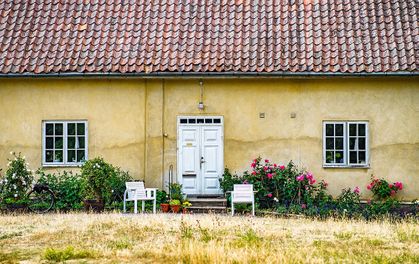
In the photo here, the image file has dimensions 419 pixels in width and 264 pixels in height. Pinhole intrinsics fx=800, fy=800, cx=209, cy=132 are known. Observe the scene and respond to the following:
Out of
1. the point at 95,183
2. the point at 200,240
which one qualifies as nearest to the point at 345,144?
the point at 95,183

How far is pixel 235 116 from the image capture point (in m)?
22.7

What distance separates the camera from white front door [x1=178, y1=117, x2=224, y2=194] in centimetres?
2272

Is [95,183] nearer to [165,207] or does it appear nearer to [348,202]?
[165,207]

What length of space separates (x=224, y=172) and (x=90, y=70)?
15.4ft

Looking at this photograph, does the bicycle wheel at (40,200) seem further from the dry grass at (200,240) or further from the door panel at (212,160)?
the door panel at (212,160)

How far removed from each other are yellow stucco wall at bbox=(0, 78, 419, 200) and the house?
0.09 feet

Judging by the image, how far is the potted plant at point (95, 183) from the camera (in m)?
20.8

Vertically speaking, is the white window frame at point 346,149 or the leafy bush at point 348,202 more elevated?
the white window frame at point 346,149

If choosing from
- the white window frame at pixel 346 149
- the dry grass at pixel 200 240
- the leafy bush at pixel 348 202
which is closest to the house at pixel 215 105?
the white window frame at pixel 346 149

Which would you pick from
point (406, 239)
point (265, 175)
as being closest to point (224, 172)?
point (265, 175)

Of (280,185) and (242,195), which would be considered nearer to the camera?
(242,195)

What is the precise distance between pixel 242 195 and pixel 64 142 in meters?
5.76

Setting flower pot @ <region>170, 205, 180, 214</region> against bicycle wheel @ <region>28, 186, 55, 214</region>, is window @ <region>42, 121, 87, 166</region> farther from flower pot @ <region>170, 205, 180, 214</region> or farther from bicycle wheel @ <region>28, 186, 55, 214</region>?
flower pot @ <region>170, 205, 180, 214</region>

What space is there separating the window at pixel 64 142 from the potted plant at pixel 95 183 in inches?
74.6
